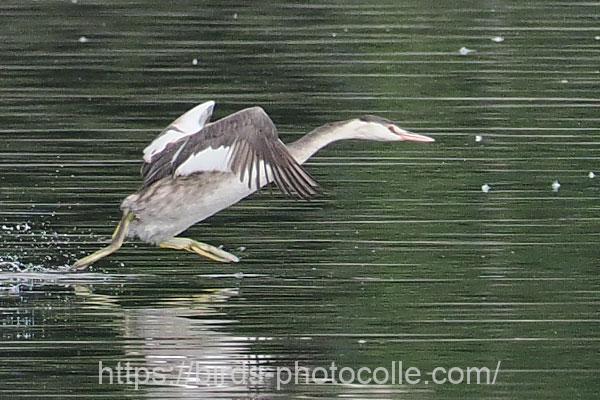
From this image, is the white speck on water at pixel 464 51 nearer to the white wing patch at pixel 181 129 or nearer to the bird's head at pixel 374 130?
the bird's head at pixel 374 130

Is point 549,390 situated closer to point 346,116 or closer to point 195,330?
point 195,330

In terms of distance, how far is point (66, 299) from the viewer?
35.0ft

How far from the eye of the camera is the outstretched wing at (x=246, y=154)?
36.1ft

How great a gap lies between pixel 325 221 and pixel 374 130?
846 mm

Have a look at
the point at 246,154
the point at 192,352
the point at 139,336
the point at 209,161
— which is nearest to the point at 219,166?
the point at 209,161

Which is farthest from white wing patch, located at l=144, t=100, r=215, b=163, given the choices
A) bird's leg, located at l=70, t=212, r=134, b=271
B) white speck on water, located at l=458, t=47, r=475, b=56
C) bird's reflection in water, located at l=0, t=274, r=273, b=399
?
white speck on water, located at l=458, t=47, r=475, b=56

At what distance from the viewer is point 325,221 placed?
41.1ft

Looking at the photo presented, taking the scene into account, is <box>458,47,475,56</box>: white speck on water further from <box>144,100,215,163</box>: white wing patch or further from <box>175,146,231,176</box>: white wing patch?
<box>175,146,231,176</box>: white wing patch

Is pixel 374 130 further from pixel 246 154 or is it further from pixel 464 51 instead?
pixel 464 51

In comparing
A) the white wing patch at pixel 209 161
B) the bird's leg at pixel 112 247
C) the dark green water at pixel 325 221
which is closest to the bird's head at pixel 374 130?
the dark green water at pixel 325 221

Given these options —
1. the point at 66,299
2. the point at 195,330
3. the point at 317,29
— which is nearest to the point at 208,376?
the point at 195,330

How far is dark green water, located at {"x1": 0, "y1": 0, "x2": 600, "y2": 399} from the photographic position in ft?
30.8

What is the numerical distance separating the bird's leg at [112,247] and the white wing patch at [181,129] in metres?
0.47

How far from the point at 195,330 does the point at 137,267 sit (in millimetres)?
1738
